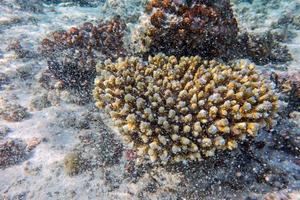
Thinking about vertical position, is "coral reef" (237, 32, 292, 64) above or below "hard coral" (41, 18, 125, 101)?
above

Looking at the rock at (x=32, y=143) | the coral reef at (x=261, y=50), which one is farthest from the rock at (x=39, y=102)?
the coral reef at (x=261, y=50)

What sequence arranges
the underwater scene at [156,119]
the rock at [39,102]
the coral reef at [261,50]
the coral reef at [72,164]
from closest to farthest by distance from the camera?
the underwater scene at [156,119] < the coral reef at [72,164] < the rock at [39,102] < the coral reef at [261,50]

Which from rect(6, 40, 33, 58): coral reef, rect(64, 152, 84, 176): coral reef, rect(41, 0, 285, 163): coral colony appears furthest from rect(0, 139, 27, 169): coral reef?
rect(6, 40, 33, 58): coral reef

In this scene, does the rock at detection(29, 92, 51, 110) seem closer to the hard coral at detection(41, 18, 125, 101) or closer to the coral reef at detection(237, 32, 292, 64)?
the hard coral at detection(41, 18, 125, 101)

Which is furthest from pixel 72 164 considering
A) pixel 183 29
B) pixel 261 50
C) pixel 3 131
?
pixel 261 50

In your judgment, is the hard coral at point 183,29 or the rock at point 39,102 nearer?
the hard coral at point 183,29

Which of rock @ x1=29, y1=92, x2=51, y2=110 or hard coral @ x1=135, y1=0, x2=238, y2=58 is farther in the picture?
rock @ x1=29, y1=92, x2=51, y2=110

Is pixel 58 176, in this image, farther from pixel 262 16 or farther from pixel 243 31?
pixel 262 16

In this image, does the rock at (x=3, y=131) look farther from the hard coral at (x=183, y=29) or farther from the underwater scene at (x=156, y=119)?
the hard coral at (x=183, y=29)
